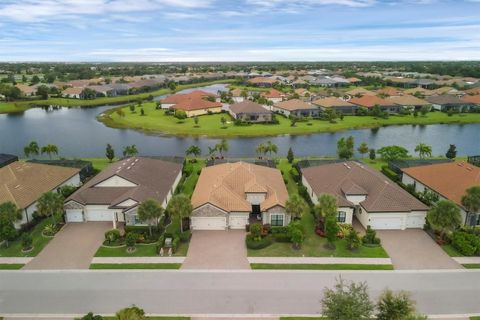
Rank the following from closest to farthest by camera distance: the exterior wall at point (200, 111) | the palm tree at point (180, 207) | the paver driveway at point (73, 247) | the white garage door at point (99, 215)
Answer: the paver driveway at point (73, 247) < the palm tree at point (180, 207) < the white garage door at point (99, 215) < the exterior wall at point (200, 111)

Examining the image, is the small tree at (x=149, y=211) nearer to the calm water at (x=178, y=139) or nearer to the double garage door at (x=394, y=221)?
the double garage door at (x=394, y=221)

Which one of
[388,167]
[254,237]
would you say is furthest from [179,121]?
[254,237]

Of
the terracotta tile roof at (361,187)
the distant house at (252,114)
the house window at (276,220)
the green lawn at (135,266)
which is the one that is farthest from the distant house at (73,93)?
the house window at (276,220)

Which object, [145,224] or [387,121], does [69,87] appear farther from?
[145,224]

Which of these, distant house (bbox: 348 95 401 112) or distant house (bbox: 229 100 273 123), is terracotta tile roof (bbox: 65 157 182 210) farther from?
distant house (bbox: 348 95 401 112)

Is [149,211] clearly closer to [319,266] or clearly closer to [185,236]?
[185,236]

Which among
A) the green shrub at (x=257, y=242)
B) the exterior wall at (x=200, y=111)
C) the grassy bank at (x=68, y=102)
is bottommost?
the green shrub at (x=257, y=242)

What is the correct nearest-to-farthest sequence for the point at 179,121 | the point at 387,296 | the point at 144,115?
the point at 387,296, the point at 179,121, the point at 144,115
